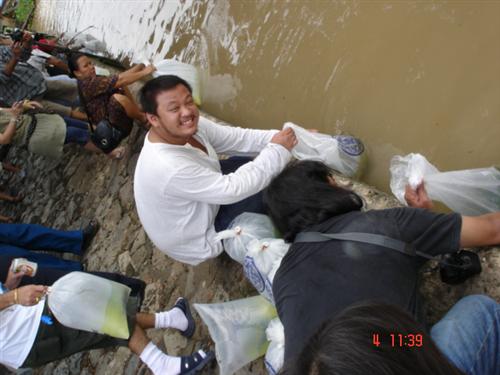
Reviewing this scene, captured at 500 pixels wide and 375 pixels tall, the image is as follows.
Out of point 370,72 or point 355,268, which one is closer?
point 355,268

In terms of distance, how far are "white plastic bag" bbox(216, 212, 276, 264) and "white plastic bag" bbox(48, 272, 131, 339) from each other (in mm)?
694

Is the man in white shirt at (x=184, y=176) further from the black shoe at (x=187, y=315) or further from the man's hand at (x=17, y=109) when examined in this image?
the man's hand at (x=17, y=109)

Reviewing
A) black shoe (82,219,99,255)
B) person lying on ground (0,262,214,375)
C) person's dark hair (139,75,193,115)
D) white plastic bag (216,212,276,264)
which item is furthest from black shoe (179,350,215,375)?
black shoe (82,219,99,255)

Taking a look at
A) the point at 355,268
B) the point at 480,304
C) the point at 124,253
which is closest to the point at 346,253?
the point at 355,268

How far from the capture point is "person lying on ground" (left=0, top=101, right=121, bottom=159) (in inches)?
142

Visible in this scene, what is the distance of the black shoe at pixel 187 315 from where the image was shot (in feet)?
8.87

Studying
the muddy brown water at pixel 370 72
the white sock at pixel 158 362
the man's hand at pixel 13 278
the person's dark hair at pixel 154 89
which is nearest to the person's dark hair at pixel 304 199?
the person's dark hair at pixel 154 89

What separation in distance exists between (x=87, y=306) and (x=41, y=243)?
164 cm

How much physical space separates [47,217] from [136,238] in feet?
5.41

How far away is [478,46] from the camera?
2277 mm

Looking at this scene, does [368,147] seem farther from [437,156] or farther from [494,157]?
[494,157]

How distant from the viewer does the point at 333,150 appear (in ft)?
8.12

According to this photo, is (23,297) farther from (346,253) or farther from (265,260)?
(346,253)

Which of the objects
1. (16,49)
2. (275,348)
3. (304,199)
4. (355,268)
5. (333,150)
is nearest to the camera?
(355,268)
